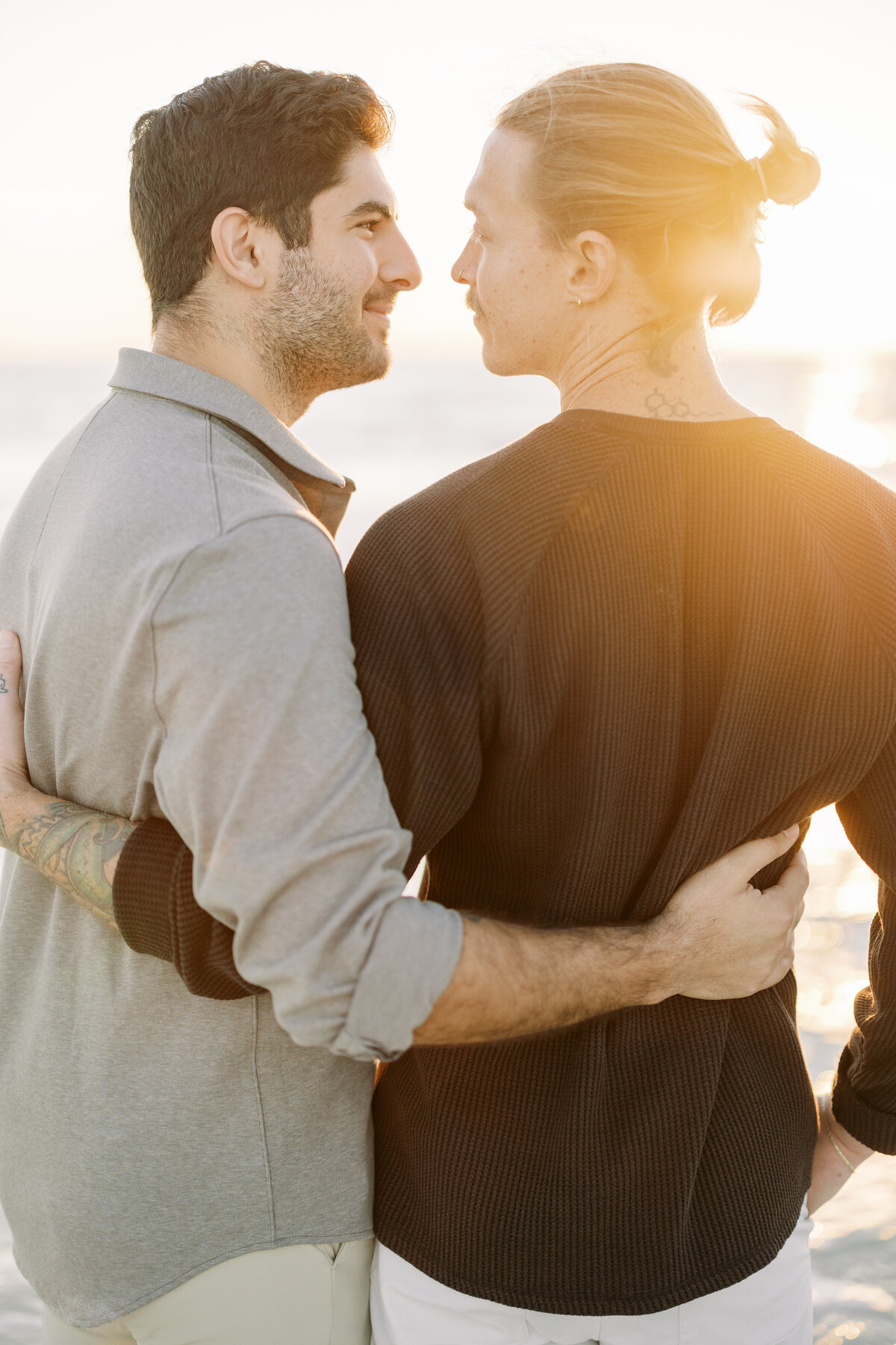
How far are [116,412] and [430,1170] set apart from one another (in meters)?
Answer: 1.18

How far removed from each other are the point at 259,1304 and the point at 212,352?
4.91ft

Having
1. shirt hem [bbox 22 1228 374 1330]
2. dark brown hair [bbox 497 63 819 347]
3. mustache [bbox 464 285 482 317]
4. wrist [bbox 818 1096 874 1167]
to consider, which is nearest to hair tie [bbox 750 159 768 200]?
dark brown hair [bbox 497 63 819 347]

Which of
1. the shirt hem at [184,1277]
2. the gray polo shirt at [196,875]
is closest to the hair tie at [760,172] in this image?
the gray polo shirt at [196,875]

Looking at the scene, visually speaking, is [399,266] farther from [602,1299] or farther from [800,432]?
[800,432]

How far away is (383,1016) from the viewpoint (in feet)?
4.09

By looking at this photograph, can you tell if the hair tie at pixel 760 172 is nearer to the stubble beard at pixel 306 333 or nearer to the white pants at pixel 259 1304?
the stubble beard at pixel 306 333

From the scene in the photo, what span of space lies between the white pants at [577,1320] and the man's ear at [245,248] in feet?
5.30

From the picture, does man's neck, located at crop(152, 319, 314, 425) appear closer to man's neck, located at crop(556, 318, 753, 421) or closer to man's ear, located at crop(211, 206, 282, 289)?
man's ear, located at crop(211, 206, 282, 289)

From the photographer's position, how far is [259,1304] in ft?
4.99

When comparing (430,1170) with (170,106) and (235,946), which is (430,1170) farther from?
(170,106)

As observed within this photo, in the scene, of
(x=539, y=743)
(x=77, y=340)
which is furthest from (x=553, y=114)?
(x=77, y=340)

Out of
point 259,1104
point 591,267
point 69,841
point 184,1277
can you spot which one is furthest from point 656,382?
point 184,1277

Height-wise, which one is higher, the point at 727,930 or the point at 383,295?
the point at 383,295

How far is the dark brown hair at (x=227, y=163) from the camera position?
194 cm
